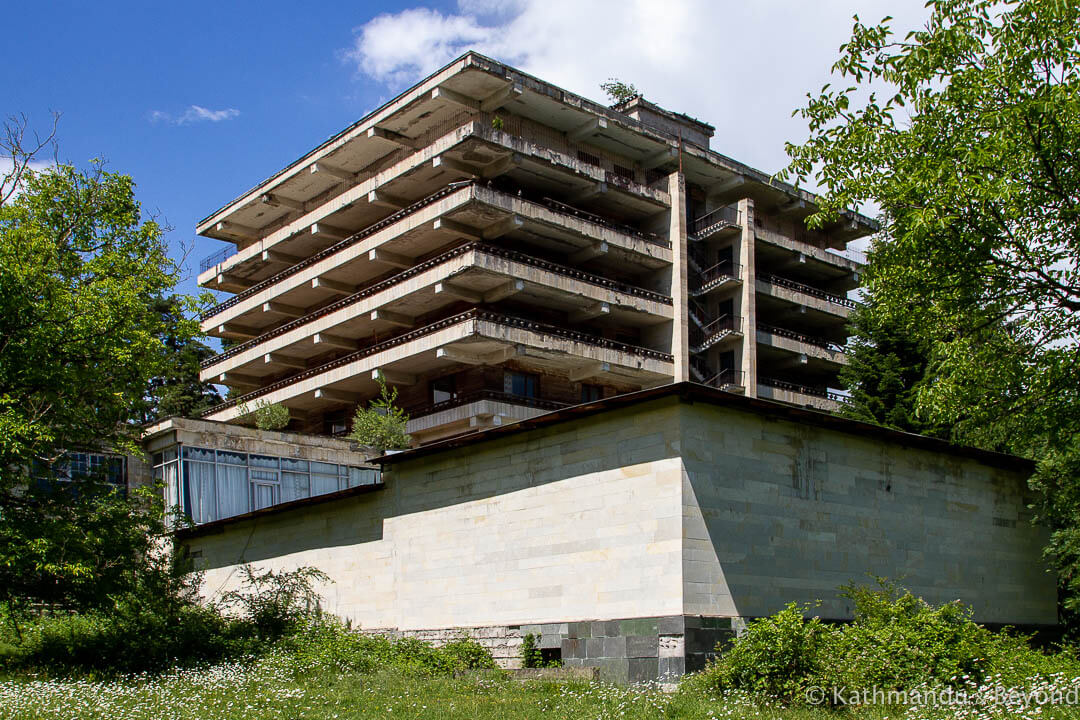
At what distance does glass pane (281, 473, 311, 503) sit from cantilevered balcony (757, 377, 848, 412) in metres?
25.1

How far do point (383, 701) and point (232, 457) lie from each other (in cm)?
2396

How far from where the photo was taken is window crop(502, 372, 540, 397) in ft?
154

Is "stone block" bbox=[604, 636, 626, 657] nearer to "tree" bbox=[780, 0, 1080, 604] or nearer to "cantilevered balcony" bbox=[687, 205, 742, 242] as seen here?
"tree" bbox=[780, 0, 1080, 604]

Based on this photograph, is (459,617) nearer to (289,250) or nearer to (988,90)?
(988,90)

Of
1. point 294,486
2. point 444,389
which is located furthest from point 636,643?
point 444,389

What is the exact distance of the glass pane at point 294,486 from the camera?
3794cm

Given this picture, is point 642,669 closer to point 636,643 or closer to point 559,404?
point 636,643

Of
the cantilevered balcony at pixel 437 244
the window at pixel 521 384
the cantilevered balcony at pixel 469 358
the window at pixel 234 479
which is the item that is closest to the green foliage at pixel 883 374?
the cantilevered balcony at pixel 469 358

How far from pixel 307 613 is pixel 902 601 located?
13.6 m

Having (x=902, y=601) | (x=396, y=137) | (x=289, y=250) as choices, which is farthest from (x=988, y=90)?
(x=289, y=250)

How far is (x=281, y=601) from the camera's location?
2466cm

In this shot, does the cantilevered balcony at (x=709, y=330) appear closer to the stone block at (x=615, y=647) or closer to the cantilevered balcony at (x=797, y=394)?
the cantilevered balcony at (x=797, y=394)

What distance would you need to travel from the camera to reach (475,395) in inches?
1791

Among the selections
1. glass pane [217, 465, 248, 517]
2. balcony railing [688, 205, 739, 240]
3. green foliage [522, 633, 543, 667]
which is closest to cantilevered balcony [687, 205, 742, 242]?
balcony railing [688, 205, 739, 240]
